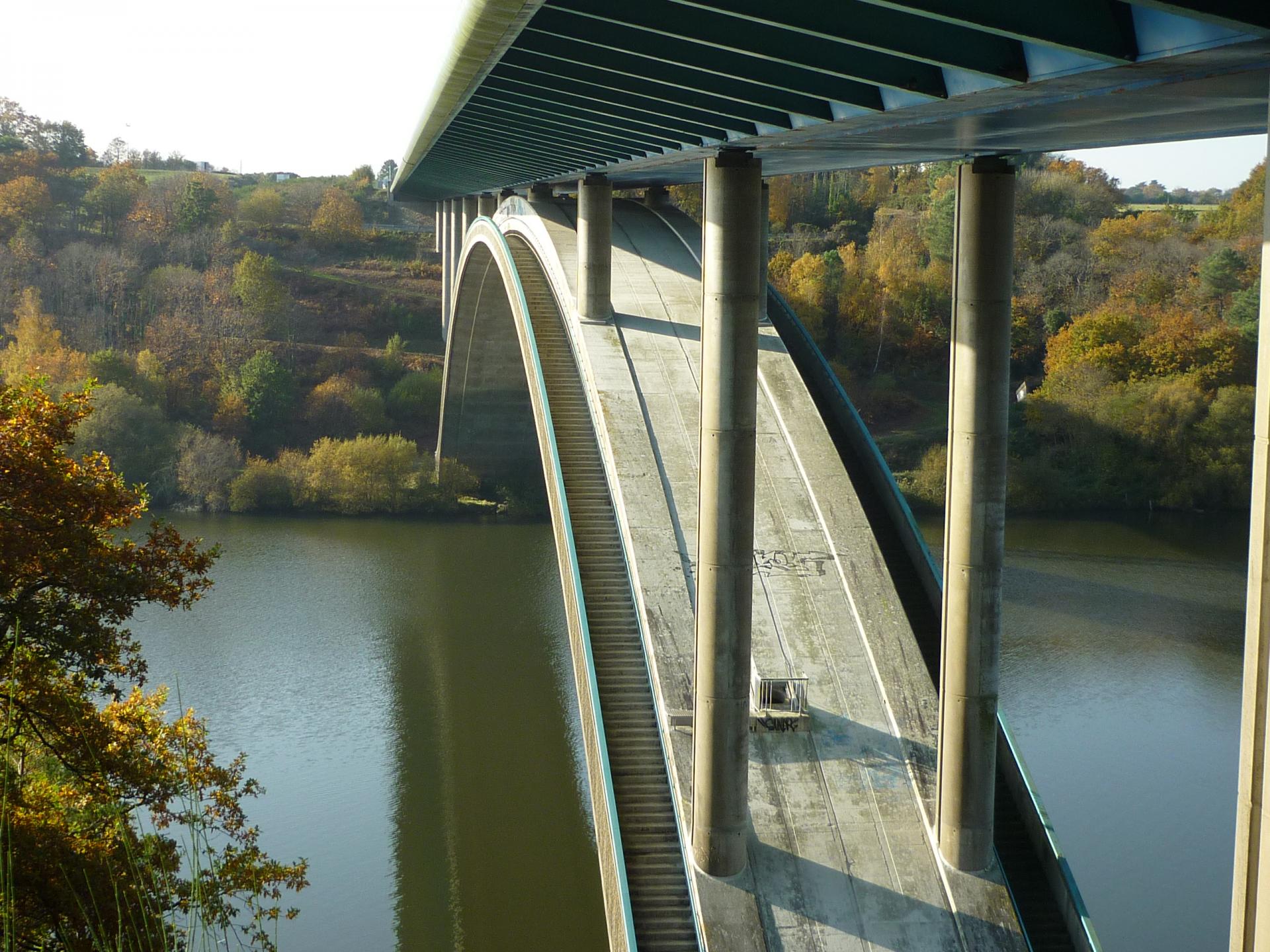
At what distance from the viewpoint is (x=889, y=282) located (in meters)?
49.9

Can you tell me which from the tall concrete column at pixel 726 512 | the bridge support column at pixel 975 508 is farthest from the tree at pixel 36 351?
the bridge support column at pixel 975 508

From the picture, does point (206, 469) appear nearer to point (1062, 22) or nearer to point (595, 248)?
point (595, 248)

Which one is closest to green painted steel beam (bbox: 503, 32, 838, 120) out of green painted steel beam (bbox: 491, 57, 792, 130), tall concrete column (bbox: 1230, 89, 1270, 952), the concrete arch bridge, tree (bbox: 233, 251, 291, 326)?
green painted steel beam (bbox: 491, 57, 792, 130)

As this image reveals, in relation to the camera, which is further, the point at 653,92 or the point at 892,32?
the point at 653,92

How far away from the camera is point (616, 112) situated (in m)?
10.7

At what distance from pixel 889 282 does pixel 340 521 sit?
25.3m

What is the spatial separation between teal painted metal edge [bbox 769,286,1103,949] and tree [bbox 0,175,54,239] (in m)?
46.6

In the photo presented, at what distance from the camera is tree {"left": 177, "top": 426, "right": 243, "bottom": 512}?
1496 inches

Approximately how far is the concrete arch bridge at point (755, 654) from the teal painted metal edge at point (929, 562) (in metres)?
0.04

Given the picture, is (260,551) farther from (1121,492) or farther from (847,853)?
(1121,492)

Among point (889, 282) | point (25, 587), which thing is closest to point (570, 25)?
point (25, 587)

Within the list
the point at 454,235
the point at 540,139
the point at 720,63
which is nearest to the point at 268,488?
the point at 454,235

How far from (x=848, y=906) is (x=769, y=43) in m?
7.95

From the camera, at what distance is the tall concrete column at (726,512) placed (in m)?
11.1
